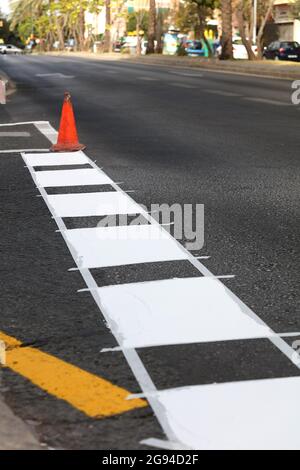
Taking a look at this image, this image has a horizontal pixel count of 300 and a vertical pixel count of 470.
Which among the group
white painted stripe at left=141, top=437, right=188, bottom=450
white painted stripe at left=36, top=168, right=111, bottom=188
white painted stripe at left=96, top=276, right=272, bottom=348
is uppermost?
white painted stripe at left=141, top=437, right=188, bottom=450

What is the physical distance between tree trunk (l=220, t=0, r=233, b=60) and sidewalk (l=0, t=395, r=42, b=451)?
139 feet

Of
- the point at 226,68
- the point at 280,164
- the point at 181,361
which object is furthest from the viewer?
the point at 226,68

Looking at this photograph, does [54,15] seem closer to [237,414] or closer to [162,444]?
[237,414]

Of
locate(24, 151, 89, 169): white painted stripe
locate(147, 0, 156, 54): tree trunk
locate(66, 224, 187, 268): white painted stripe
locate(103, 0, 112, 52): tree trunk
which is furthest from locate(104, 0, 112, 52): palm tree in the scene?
locate(66, 224, 187, 268): white painted stripe

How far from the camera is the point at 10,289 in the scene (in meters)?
5.15

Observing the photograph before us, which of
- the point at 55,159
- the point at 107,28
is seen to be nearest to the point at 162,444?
the point at 55,159

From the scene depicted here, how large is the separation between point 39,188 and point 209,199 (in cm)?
169

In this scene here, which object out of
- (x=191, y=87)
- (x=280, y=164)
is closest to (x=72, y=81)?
(x=191, y=87)

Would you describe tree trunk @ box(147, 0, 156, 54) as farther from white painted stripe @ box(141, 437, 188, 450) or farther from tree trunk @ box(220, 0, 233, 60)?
white painted stripe @ box(141, 437, 188, 450)

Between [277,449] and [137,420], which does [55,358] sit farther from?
[277,449]

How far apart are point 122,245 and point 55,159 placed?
4.78m

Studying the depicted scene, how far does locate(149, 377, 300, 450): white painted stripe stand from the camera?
314 cm

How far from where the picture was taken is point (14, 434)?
315cm

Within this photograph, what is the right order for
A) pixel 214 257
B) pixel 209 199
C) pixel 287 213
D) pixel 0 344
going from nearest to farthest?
pixel 0 344
pixel 214 257
pixel 287 213
pixel 209 199
